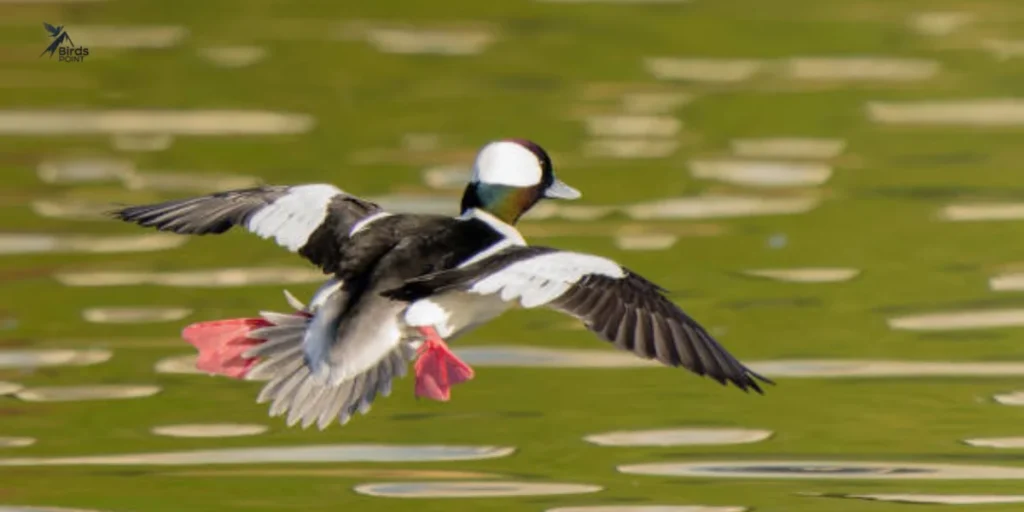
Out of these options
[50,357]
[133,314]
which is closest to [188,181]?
[133,314]

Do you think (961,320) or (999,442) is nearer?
(999,442)

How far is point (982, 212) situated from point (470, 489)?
5.74 metres

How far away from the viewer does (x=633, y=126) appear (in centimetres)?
1789

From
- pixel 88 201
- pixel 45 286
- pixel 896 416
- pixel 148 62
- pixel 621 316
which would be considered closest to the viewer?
pixel 621 316

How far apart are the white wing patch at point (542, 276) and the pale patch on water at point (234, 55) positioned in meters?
10.5

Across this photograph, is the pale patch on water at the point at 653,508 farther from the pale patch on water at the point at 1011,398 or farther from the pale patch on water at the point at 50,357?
the pale patch on water at the point at 50,357

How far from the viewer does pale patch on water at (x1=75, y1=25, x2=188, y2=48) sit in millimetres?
20469

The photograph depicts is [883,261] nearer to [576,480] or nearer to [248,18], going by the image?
[576,480]

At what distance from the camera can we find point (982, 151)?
16.8m

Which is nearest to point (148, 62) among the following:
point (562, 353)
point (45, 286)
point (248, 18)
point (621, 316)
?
point (248, 18)

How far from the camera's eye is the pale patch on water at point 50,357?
12336 millimetres

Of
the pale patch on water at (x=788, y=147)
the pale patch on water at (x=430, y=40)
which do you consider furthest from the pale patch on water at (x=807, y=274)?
the pale patch on water at (x=430, y=40)

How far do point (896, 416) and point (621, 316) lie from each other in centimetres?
234

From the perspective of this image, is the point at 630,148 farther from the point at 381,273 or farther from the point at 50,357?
the point at 381,273
